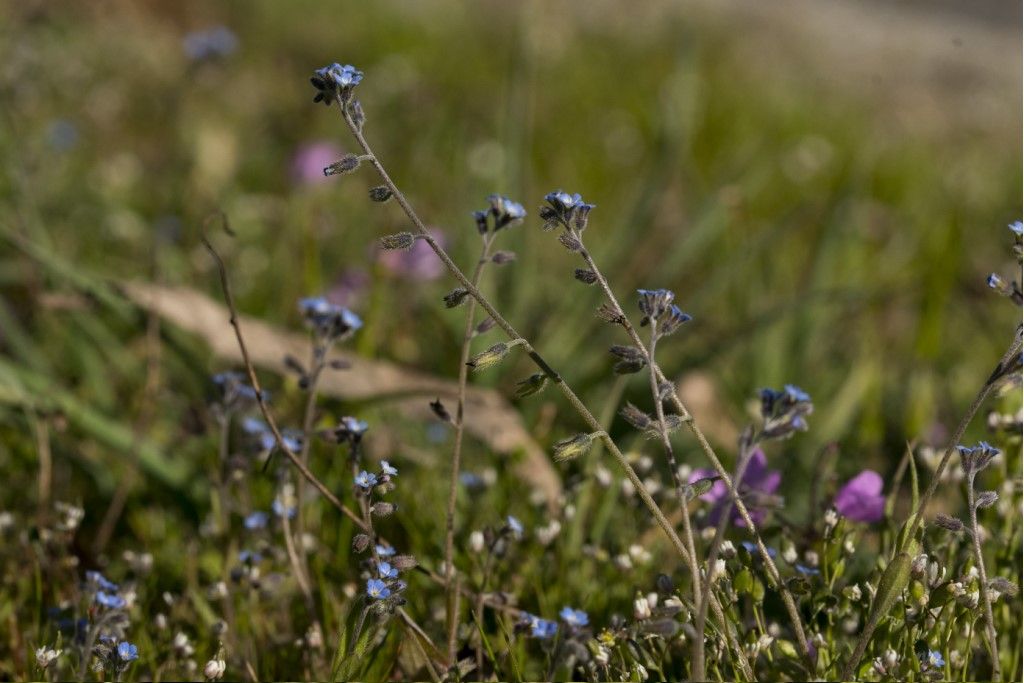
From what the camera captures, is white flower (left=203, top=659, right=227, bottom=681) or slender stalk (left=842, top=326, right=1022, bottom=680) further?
white flower (left=203, top=659, right=227, bottom=681)

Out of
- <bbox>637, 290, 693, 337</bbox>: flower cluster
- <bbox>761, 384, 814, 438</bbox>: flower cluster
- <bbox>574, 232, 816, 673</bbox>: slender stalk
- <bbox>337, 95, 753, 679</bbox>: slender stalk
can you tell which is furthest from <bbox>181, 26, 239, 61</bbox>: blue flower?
<bbox>761, 384, 814, 438</bbox>: flower cluster

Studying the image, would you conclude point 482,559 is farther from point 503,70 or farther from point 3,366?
point 503,70

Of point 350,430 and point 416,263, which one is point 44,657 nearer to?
point 350,430

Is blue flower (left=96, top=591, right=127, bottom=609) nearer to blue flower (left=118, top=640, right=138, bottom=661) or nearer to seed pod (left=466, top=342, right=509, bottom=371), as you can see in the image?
blue flower (left=118, top=640, right=138, bottom=661)

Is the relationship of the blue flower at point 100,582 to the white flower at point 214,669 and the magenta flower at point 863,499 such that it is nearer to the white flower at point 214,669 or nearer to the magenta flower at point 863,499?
the white flower at point 214,669

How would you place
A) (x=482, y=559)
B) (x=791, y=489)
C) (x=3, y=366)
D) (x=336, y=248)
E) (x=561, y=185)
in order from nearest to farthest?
(x=482, y=559) < (x=3, y=366) < (x=791, y=489) < (x=336, y=248) < (x=561, y=185)

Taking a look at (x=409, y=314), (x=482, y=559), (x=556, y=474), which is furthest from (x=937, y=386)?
(x=482, y=559)

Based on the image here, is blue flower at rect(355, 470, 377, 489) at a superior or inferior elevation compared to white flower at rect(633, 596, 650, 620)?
superior
